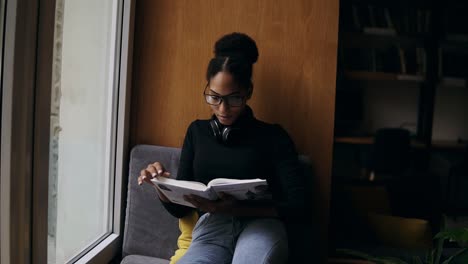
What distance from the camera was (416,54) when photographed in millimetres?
3299

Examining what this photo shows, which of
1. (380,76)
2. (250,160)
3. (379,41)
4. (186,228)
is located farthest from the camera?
(379,41)

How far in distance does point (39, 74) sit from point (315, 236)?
1233 millimetres

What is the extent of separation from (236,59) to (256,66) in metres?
0.30

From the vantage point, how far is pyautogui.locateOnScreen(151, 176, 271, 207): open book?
1.31 m

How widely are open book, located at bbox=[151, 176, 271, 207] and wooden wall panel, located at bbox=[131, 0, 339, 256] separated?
0.55m

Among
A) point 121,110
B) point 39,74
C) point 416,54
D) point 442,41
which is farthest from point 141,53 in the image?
point 442,41

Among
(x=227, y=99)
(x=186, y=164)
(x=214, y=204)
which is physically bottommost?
(x=214, y=204)

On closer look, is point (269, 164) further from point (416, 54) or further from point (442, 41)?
point (442, 41)

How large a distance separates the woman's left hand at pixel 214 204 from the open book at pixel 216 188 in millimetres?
33

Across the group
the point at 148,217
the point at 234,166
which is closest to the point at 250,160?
the point at 234,166

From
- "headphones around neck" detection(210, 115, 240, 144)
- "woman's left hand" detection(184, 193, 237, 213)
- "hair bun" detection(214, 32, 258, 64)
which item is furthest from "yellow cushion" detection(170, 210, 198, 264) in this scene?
"hair bun" detection(214, 32, 258, 64)

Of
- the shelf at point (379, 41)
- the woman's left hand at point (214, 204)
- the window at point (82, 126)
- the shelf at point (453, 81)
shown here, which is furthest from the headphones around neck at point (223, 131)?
the shelf at point (453, 81)

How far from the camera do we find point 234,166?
1.61m

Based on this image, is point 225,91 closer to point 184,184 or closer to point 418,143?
point 184,184
